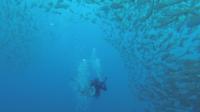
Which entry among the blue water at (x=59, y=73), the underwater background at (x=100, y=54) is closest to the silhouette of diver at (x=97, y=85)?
the underwater background at (x=100, y=54)

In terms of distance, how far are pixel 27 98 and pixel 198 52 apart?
58.0ft

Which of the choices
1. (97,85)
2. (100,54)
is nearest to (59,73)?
(100,54)

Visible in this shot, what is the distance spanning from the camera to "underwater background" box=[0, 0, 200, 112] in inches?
429

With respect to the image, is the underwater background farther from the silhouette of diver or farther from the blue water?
the silhouette of diver

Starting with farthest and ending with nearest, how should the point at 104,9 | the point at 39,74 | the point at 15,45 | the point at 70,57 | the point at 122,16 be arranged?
the point at 39,74 → the point at 70,57 → the point at 15,45 → the point at 104,9 → the point at 122,16

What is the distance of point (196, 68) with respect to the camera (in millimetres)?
11469

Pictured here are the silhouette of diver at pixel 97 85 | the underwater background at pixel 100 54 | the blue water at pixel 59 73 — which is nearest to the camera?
the silhouette of diver at pixel 97 85

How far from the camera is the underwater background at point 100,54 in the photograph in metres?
10.9

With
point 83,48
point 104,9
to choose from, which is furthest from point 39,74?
point 104,9

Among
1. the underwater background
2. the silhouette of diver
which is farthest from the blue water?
the silhouette of diver

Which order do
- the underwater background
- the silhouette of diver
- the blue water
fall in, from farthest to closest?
the blue water
the underwater background
the silhouette of diver

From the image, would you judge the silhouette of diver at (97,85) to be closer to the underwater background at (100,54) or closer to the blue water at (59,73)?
the underwater background at (100,54)

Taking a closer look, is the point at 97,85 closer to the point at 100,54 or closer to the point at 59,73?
the point at 100,54

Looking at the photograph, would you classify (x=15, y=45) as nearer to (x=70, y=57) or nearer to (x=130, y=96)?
(x=70, y=57)
